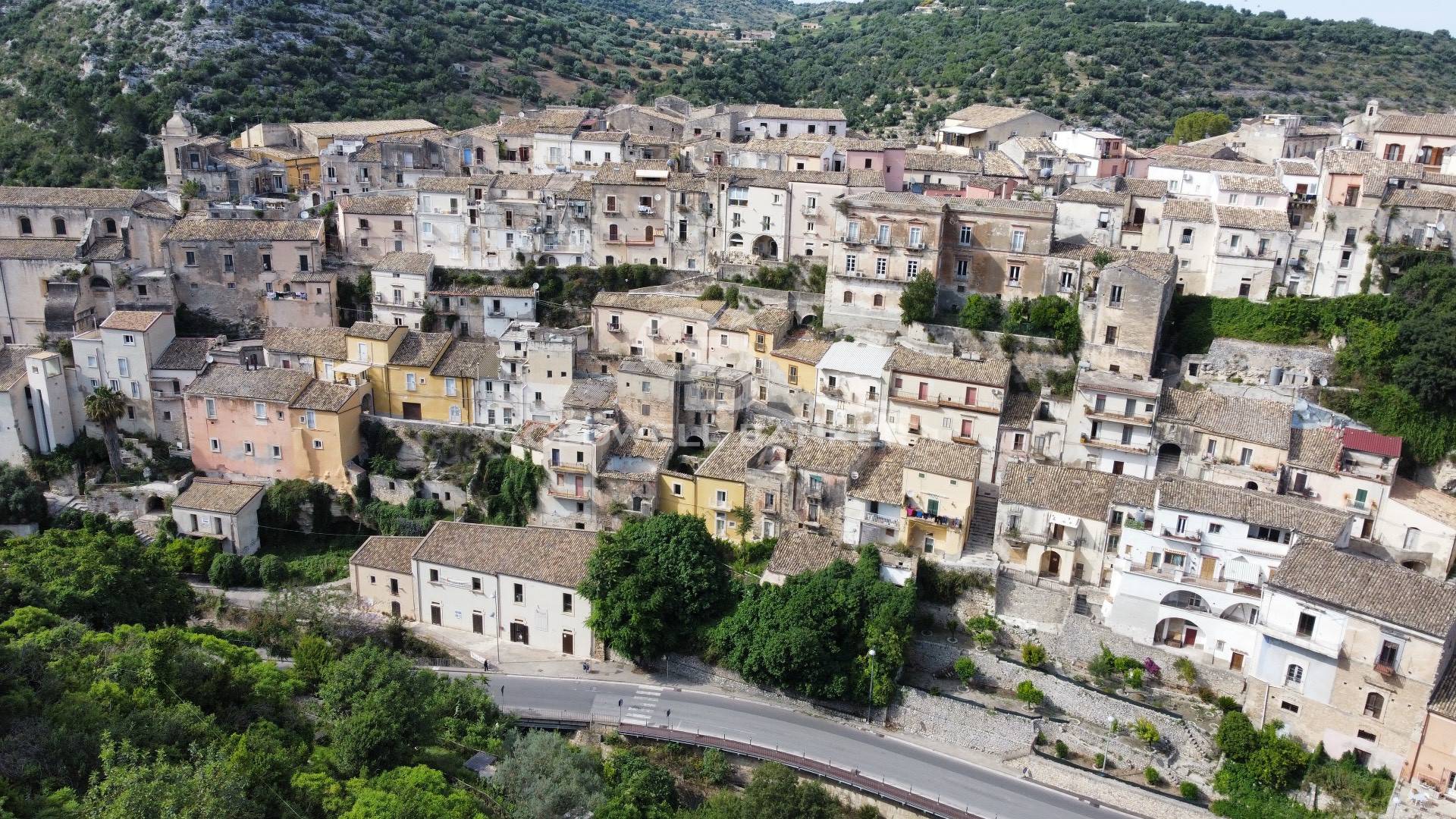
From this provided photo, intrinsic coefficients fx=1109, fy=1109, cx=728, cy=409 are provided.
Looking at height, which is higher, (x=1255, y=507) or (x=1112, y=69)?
(x=1112, y=69)

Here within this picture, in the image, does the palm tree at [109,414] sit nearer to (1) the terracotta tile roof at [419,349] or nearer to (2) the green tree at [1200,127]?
(1) the terracotta tile roof at [419,349]

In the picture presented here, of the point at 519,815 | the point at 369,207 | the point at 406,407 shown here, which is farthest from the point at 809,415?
the point at 369,207

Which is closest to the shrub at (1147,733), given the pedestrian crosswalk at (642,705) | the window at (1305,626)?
the window at (1305,626)

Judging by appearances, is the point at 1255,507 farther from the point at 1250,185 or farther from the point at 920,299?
the point at 1250,185

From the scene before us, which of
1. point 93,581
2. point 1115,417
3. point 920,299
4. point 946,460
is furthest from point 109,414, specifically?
point 1115,417

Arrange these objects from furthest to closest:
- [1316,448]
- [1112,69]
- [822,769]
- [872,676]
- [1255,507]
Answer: [1112,69] → [1316,448] → [872,676] → [1255,507] → [822,769]

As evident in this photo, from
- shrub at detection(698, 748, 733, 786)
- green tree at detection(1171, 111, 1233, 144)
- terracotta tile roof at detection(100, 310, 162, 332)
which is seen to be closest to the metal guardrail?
shrub at detection(698, 748, 733, 786)
